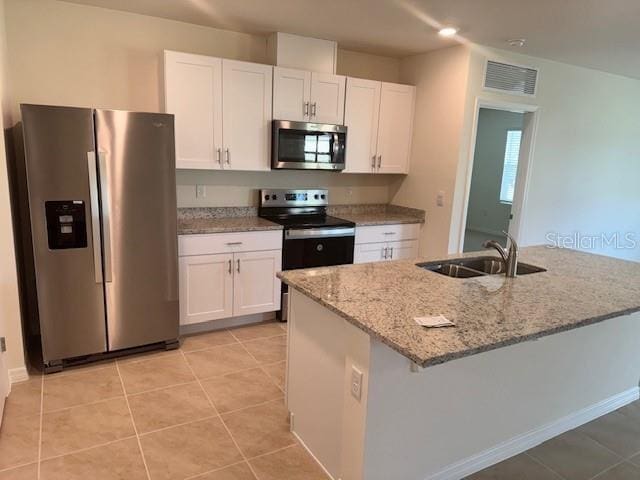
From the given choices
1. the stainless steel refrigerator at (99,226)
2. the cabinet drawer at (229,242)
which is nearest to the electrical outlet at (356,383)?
the stainless steel refrigerator at (99,226)

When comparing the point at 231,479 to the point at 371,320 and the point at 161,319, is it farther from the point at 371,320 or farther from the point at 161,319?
the point at 161,319

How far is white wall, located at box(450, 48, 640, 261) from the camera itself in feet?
14.2

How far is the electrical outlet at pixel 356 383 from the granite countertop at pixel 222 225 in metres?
2.00

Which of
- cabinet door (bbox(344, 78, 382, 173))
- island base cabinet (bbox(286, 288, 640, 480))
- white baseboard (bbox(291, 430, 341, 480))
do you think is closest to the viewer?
island base cabinet (bbox(286, 288, 640, 480))

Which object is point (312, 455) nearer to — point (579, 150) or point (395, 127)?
point (395, 127)

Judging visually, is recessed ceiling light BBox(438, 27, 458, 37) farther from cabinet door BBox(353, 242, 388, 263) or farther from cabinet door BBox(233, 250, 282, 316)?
cabinet door BBox(233, 250, 282, 316)

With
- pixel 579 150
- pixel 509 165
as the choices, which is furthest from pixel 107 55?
pixel 509 165

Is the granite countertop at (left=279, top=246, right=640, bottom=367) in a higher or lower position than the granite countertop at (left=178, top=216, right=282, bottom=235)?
lower

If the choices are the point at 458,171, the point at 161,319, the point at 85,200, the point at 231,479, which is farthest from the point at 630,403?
the point at 85,200

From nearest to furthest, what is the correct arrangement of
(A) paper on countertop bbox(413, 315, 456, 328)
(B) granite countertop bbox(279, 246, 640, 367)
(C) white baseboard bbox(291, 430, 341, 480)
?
(B) granite countertop bbox(279, 246, 640, 367) < (A) paper on countertop bbox(413, 315, 456, 328) < (C) white baseboard bbox(291, 430, 341, 480)

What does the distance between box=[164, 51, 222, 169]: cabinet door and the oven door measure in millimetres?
910

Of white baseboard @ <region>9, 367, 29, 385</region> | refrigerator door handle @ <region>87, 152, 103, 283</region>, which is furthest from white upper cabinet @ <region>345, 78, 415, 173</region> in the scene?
white baseboard @ <region>9, 367, 29, 385</region>

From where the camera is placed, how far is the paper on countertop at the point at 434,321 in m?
1.64

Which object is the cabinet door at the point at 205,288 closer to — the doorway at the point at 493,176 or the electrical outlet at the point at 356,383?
the electrical outlet at the point at 356,383
